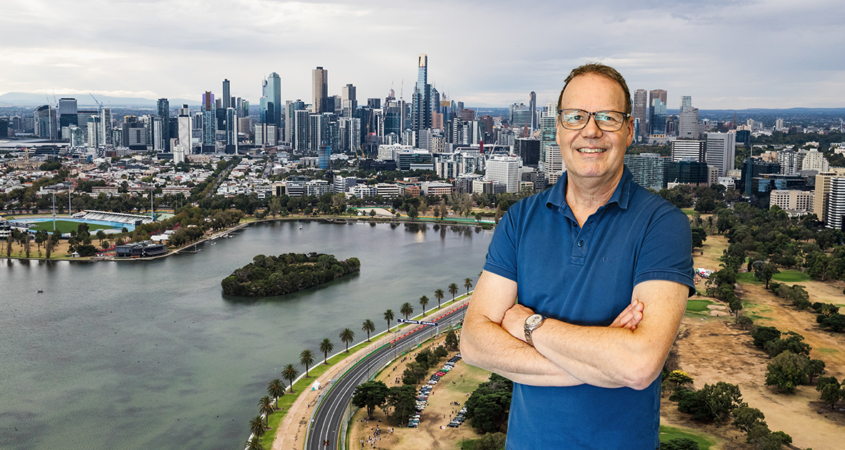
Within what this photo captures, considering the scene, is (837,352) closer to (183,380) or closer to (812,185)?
(183,380)

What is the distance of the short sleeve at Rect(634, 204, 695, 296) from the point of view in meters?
0.61

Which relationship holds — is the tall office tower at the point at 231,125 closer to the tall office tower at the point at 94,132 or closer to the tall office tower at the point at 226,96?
the tall office tower at the point at 94,132

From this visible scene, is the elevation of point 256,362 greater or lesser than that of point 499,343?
lesser

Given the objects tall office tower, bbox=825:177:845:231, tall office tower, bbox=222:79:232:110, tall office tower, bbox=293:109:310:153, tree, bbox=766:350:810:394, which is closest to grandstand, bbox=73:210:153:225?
tree, bbox=766:350:810:394

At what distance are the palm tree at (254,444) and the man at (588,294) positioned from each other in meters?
4.49

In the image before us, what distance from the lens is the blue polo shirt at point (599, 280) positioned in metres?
0.62

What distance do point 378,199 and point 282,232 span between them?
5.02 meters

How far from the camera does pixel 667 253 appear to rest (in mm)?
613

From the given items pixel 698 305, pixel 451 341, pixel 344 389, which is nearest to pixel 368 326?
pixel 451 341

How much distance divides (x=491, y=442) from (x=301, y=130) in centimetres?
3394

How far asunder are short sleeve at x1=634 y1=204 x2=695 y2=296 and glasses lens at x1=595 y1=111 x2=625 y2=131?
3.9 inches

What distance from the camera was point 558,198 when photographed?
68cm

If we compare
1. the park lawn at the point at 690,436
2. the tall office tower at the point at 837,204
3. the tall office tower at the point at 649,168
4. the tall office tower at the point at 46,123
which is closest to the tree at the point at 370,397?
the park lawn at the point at 690,436

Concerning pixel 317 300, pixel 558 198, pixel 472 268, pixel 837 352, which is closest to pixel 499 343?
pixel 558 198
